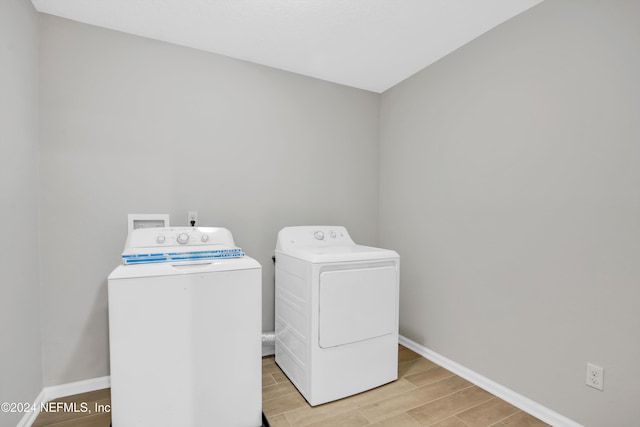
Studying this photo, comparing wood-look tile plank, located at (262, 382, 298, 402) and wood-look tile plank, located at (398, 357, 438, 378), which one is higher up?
wood-look tile plank, located at (262, 382, 298, 402)

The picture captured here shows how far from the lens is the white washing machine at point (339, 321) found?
5.78 feet

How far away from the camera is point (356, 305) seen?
6.08 feet

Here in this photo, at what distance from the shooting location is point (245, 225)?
2.36 m

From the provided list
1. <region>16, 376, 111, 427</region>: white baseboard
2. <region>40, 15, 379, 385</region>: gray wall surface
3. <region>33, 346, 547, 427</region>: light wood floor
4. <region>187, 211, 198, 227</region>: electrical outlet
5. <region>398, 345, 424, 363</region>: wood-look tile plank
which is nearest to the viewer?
<region>33, 346, 547, 427</region>: light wood floor

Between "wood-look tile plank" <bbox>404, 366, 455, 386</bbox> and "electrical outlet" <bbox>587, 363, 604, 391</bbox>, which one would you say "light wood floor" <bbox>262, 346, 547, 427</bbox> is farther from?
"electrical outlet" <bbox>587, 363, 604, 391</bbox>

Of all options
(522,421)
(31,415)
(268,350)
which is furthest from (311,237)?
(31,415)

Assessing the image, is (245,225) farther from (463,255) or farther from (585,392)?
(585,392)

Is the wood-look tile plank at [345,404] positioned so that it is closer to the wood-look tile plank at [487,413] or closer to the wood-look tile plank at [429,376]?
the wood-look tile plank at [429,376]

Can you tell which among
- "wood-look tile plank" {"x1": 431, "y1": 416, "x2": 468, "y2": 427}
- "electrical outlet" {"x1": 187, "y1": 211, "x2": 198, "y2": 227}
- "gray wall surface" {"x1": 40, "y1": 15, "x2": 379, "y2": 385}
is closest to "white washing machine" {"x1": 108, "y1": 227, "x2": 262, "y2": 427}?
"electrical outlet" {"x1": 187, "y1": 211, "x2": 198, "y2": 227}

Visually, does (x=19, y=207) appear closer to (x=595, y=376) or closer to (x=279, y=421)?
(x=279, y=421)

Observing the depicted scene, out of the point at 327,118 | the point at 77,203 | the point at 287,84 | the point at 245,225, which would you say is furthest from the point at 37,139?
the point at 327,118

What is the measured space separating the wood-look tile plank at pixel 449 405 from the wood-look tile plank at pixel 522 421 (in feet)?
0.58

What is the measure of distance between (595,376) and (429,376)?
94 cm

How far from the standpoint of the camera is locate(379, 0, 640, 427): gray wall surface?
139 centimetres
